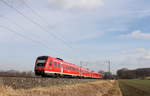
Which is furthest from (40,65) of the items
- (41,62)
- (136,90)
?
(136,90)

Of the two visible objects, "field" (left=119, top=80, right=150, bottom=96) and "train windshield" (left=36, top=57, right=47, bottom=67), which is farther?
"field" (left=119, top=80, right=150, bottom=96)

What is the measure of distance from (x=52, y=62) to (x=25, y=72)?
74.9ft

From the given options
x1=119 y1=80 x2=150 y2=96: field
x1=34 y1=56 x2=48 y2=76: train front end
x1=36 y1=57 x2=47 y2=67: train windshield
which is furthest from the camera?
x1=119 y1=80 x2=150 y2=96: field

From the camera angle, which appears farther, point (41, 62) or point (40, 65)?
point (41, 62)

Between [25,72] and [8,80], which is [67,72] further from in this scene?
[8,80]

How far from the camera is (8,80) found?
14.8m

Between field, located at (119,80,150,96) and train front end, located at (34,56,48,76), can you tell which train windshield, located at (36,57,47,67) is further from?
field, located at (119,80,150,96)

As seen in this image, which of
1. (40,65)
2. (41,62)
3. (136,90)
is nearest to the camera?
(40,65)

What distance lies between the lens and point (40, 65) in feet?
94.5

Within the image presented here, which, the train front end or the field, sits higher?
the train front end

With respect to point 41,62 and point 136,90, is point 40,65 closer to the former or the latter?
point 41,62

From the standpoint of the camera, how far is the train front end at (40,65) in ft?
93.1

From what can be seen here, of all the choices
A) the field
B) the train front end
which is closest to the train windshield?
the train front end

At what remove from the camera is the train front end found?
28.4 meters
